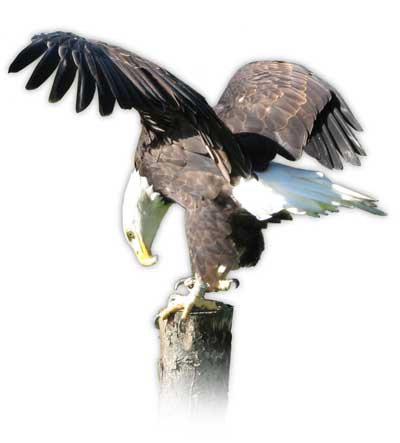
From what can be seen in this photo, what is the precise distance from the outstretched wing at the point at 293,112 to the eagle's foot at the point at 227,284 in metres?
0.68

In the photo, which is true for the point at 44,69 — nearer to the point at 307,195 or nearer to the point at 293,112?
the point at 307,195

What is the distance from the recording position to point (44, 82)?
19.2 feet

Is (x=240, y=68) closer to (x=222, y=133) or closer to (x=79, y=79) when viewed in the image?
(x=222, y=133)

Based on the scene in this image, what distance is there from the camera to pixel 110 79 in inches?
233

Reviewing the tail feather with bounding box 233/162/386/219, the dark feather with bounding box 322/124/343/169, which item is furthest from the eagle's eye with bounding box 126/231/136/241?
the dark feather with bounding box 322/124/343/169

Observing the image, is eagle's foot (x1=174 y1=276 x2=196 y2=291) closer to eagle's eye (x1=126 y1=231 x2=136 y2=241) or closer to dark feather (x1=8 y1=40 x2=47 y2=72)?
eagle's eye (x1=126 y1=231 x2=136 y2=241)

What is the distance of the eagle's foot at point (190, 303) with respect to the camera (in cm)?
630

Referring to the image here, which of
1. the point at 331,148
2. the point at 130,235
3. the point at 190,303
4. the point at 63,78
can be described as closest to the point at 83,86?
the point at 63,78

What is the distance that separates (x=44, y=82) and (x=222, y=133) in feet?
2.86

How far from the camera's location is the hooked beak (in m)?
6.91

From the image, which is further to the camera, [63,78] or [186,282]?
[186,282]

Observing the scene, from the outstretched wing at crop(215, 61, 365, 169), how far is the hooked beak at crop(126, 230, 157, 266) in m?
0.69

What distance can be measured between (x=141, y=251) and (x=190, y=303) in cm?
70

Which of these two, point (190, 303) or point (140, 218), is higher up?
point (140, 218)
